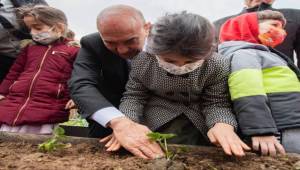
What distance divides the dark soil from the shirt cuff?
0.14 meters

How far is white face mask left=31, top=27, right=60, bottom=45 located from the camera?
3.06 metres

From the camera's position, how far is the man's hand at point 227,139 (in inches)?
69.2

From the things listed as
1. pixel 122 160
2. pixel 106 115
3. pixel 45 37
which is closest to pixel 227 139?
pixel 122 160

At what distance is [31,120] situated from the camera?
279 centimetres

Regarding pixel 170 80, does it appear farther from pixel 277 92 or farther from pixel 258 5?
pixel 258 5

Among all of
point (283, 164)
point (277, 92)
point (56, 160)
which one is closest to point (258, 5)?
point (277, 92)

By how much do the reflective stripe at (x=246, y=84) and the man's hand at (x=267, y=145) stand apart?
23cm

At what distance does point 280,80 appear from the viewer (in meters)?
2.14

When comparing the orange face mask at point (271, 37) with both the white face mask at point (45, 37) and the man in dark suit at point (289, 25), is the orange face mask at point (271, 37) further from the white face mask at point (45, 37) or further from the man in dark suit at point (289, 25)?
the white face mask at point (45, 37)

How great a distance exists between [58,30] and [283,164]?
6.81 ft

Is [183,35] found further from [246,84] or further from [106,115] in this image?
[106,115]

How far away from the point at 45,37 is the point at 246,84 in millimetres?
1705

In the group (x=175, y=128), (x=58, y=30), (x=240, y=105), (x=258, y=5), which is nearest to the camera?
(x=240, y=105)

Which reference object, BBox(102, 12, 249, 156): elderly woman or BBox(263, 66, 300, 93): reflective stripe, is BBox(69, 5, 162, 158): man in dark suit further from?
BBox(263, 66, 300, 93): reflective stripe
